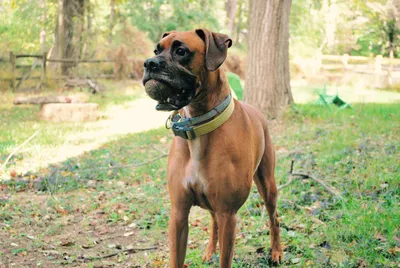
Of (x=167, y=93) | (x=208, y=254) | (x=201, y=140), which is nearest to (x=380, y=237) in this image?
(x=208, y=254)

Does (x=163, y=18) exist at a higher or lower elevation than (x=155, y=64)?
lower

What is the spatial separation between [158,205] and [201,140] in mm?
2954

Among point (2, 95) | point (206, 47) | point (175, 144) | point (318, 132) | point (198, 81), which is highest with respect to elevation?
point (206, 47)

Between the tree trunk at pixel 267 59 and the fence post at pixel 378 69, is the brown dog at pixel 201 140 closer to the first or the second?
the tree trunk at pixel 267 59

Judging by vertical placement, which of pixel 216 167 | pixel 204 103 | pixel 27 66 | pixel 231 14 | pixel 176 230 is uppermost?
pixel 231 14

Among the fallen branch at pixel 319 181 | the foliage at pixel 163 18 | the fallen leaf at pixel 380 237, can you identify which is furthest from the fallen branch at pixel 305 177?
the foliage at pixel 163 18

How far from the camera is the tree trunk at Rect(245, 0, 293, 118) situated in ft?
34.9

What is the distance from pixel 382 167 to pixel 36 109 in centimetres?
1125

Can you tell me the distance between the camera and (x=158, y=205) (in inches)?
233

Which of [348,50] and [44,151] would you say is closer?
[44,151]

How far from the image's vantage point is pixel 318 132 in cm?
965

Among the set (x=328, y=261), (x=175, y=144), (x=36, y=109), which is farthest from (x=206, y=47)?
(x=36, y=109)

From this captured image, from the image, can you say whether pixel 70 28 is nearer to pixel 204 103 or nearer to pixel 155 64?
pixel 204 103

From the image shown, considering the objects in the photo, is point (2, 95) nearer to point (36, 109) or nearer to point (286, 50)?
point (36, 109)
